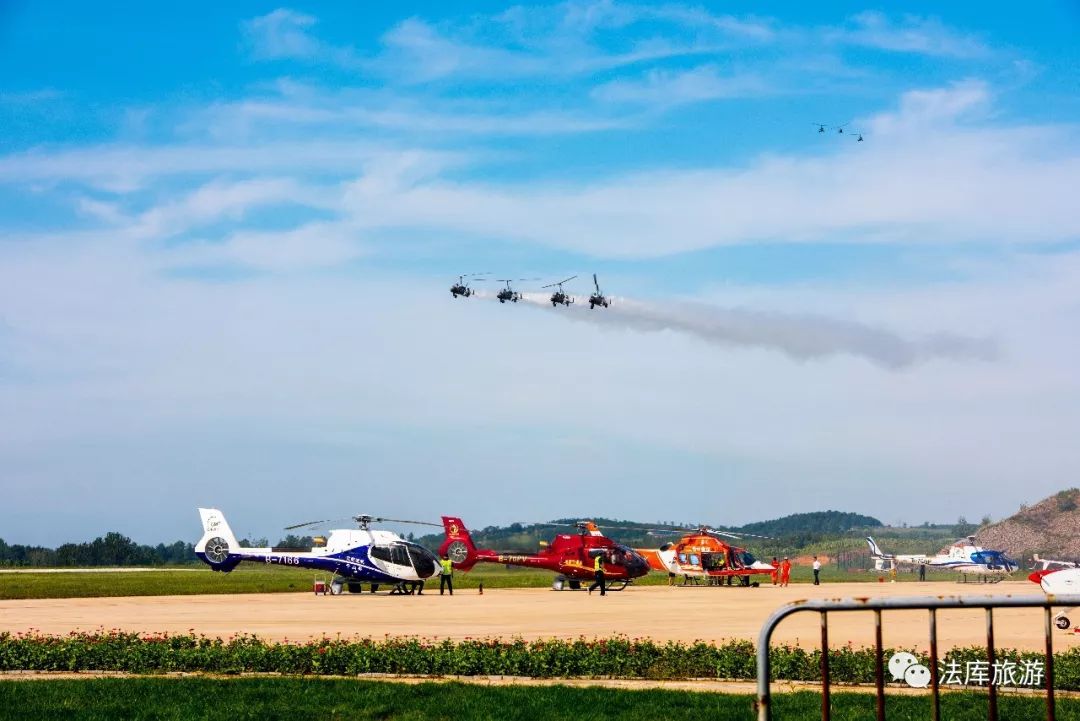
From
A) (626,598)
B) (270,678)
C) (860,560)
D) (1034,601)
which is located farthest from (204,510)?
(860,560)

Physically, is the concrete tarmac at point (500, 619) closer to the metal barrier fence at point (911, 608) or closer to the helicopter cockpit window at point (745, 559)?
the metal barrier fence at point (911, 608)

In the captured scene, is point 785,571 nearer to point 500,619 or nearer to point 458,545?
point 458,545

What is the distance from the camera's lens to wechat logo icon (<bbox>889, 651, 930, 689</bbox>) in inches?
528

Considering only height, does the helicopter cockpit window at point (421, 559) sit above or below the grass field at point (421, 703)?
above

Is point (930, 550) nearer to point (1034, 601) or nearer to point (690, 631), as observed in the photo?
point (690, 631)

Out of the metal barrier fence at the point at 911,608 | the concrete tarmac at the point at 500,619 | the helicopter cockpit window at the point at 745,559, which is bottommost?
the concrete tarmac at the point at 500,619

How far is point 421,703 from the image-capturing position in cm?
1510

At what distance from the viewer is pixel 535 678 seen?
1791 centimetres

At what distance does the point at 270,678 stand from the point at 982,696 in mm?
9644

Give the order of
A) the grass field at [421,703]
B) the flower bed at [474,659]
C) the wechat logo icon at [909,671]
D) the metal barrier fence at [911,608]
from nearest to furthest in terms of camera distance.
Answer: the metal barrier fence at [911,608], the wechat logo icon at [909,671], the grass field at [421,703], the flower bed at [474,659]

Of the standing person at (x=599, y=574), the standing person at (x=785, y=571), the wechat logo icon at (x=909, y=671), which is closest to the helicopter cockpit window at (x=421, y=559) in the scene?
the standing person at (x=599, y=574)

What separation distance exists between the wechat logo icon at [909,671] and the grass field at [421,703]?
0.91ft

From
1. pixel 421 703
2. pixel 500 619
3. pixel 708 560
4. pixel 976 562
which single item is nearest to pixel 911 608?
pixel 421 703

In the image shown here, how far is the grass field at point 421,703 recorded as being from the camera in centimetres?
1429
